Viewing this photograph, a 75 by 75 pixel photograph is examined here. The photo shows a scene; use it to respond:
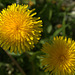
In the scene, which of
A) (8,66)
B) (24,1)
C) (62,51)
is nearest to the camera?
(62,51)

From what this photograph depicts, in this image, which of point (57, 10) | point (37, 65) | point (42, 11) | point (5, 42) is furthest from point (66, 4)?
point (5, 42)

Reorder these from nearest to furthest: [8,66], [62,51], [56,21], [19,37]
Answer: [19,37]
[62,51]
[8,66]
[56,21]

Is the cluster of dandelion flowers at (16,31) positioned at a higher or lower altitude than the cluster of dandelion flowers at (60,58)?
higher

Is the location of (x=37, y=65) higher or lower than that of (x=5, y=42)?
lower

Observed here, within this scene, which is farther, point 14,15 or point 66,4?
point 66,4

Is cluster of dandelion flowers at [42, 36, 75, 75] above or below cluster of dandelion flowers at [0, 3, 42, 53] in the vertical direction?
below

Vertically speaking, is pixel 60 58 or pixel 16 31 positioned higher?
pixel 16 31

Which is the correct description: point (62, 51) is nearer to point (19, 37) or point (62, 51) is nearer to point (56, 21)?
point (19, 37)

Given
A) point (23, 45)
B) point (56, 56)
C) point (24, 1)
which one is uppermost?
point (24, 1)
